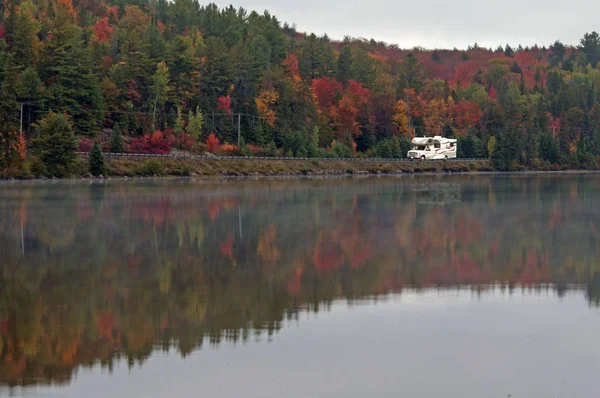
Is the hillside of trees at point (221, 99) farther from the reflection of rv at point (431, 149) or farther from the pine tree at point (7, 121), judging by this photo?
the reflection of rv at point (431, 149)

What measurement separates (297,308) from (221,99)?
107 meters

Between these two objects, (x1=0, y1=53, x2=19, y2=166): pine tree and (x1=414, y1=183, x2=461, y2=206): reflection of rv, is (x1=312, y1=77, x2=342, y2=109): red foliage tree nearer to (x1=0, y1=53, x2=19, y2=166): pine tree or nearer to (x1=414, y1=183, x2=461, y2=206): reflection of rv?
(x1=0, y1=53, x2=19, y2=166): pine tree

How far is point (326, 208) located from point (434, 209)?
5.51m

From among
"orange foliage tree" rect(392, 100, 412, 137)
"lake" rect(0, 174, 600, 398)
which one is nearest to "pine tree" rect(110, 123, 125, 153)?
"lake" rect(0, 174, 600, 398)

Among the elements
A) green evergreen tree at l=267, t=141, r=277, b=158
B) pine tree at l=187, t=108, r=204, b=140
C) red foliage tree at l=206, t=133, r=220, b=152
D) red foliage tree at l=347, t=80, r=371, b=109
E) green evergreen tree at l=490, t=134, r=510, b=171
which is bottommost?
green evergreen tree at l=490, t=134, r=510, b=171

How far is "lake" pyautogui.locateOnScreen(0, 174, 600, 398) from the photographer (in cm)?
1466

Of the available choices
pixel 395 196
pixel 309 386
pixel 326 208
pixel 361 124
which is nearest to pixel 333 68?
pixel 361 124

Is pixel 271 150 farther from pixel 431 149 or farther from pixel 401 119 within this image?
Answer: pixel 401 119

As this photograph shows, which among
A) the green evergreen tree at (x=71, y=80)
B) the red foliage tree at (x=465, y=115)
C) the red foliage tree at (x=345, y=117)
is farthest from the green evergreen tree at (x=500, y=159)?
the green evergreen tree at (x=71, y=80)

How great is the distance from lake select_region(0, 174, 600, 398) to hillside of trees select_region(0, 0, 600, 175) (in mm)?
50804

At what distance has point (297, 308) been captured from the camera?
19.9 metres

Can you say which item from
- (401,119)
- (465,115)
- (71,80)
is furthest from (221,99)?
(465,115)

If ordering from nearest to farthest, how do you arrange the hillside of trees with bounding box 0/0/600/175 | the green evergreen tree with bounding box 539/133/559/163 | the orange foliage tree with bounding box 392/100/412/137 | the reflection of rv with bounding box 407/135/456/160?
the hillside of trees with bounding box 0/0/600/175 → the reflection of rv with bounding box 407/135/456/160 → the orange foliage tree with bounding box 392/100/412/137 → the green evergreen tree with bounding box 539/133/559/163

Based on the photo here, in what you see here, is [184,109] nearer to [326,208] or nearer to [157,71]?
[157,71]
